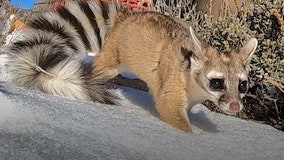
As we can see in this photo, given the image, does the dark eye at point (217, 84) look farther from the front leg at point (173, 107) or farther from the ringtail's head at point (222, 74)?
the front leg at point (173, 107)

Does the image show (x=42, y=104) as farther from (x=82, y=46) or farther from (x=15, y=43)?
(x=82, y=46)

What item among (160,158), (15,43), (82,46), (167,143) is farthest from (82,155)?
(82,46)

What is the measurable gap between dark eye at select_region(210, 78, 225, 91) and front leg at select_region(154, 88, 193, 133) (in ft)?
0.88

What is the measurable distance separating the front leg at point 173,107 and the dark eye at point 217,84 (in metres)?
0.27

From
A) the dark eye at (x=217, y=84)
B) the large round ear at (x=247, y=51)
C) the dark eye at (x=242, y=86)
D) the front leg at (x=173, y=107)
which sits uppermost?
the large round ear at (x=247, y=51)

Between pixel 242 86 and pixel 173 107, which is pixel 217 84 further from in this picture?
pixel 173 107

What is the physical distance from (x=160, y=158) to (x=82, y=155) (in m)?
0.45

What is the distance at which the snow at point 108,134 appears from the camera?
105 inches

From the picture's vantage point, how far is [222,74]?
412cm

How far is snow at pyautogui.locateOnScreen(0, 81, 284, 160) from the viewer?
2.66m

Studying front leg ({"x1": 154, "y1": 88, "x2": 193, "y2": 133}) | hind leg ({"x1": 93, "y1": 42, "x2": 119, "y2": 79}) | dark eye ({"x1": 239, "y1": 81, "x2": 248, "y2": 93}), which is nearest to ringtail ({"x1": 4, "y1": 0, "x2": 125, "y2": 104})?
hind leg ({"x1": 93, "y1": 42, "x2": 119, "y2": 79})

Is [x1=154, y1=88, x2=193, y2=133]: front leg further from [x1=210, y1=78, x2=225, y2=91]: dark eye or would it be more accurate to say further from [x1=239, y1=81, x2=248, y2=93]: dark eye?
[x1=239, y1=81, x2=248, y2=93]: dark eye

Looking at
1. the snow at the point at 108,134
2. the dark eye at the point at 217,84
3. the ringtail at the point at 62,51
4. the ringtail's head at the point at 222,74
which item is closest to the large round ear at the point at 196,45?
the ringtail's head at the point at 222,74

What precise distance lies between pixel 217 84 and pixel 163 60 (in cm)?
73
